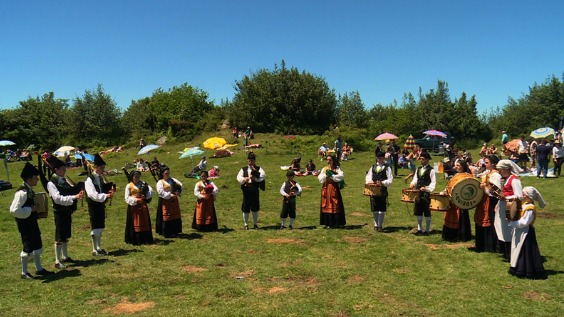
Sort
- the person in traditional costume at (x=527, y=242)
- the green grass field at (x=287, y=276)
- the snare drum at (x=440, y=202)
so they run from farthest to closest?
the snare drum at (x=440, y=202), the person in traditional costume at (x=527, y=242), the green grass field at (x=287, y=276)

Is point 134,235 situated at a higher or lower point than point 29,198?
lower

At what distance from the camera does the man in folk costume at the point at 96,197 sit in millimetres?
8969

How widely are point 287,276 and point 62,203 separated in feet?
13.7

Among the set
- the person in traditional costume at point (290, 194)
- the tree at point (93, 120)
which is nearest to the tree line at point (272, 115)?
the tree at point (93, 120)

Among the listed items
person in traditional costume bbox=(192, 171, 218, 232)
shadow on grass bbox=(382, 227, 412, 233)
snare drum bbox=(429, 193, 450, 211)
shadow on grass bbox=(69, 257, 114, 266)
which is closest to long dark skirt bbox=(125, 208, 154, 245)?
shadow on grass bbox=(69, 257, 114, 266)

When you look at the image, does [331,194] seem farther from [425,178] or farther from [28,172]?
[28,172]

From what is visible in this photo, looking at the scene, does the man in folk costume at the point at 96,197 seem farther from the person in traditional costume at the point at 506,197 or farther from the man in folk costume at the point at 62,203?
the person in traditional costume at the point at 506,197

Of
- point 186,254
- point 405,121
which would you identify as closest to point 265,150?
point 405,121

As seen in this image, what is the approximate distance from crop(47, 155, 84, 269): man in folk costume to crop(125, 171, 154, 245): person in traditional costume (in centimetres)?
152

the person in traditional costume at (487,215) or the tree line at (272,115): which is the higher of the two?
the tree line at (272,115)

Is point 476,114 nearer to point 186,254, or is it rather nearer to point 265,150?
point 265,150

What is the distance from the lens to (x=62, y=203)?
8.23 metres

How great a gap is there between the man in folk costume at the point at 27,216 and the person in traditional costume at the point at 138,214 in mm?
2378

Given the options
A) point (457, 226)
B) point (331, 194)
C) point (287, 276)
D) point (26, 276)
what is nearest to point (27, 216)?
point (26, 276)
